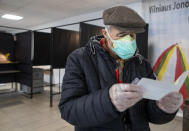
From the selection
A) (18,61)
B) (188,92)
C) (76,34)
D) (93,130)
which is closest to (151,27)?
(188,92)

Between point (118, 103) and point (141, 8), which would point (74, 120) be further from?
point (141, 8)

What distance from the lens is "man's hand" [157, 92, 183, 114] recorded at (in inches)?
29.0

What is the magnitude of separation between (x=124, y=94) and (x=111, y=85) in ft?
0.61

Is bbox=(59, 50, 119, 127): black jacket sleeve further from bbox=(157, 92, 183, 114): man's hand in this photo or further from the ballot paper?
bbox=(157, 92, 183, 114): man's hand

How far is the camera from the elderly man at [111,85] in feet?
2.11

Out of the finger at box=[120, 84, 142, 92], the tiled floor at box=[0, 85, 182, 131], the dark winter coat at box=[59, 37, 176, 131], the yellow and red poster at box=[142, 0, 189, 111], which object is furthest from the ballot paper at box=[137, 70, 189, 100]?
the yellow and red poster at box=[142, 0, 189, 111]

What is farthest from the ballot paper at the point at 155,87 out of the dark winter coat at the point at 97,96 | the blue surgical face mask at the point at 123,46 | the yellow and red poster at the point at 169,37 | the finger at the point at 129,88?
the yellow and red poster at the point at 169,37

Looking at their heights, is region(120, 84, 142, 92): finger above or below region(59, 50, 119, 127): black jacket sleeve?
above

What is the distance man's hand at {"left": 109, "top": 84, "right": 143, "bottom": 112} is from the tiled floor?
2356 millimetres

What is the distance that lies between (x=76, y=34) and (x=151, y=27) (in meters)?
1.86

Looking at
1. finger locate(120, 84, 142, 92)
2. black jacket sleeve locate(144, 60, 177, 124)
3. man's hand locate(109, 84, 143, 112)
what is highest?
finger locate(120, 84, 142, 92)

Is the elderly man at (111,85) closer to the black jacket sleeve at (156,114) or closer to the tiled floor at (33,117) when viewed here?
the black jacket sleeve at (156,114)

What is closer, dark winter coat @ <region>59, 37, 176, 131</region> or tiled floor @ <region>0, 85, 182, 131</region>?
dark winter coat @ <region>59, 37, 176, 131</region>

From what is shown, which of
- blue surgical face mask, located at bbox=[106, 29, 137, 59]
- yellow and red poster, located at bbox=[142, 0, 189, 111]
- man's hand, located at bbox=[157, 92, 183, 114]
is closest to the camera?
man's hand, located at bbox=[157, 92, 183, 114]
